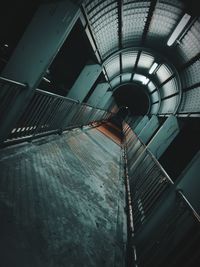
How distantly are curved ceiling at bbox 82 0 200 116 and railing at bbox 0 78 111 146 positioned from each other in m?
2.65

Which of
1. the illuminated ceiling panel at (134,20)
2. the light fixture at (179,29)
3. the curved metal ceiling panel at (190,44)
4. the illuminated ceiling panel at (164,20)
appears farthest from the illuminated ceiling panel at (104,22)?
the curved metal ceiling panel at (190,44)

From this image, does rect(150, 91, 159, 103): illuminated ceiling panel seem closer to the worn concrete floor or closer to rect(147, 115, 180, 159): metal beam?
rect(147, 115, 180, 159): metal beam

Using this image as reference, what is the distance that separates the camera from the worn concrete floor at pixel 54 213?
116 inches

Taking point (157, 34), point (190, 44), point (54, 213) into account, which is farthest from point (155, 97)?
point (54, 213)

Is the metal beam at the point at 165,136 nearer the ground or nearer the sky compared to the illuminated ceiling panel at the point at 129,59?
nearer the ground

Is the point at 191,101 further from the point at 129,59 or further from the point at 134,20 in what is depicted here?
the point at 129,59

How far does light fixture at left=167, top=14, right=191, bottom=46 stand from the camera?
25.4 ft

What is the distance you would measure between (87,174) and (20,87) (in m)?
2.90

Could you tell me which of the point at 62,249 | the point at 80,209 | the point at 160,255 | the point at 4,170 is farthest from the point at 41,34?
the point at 160,255

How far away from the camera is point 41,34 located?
5711 millimetres

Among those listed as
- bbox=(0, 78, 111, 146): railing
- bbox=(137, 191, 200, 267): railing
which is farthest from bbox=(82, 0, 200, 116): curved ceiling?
bbox=(137, 191, 200, 267): railing

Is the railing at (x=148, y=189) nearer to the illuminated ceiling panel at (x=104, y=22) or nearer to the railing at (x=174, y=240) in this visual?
the railing at (x=174, y=240)

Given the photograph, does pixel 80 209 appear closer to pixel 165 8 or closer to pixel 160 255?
pixel 160 255

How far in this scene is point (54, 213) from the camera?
3.88 metres
